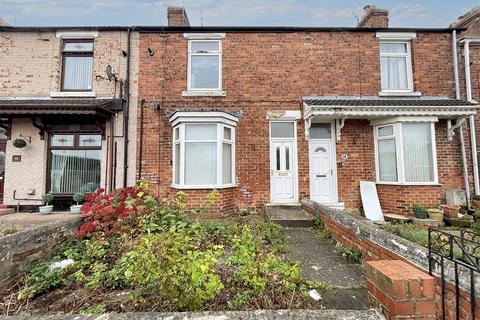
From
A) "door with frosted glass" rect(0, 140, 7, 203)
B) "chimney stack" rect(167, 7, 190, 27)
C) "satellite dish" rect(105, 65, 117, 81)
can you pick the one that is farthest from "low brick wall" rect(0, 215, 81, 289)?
"chimney stack" rect(167, 7, 190, 27)

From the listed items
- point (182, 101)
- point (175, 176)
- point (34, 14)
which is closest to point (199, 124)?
point (182, 101)

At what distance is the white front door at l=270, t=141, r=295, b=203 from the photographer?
310 inches

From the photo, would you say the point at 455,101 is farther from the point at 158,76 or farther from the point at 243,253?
the point at 158,76

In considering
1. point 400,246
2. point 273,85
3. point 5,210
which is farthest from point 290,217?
point 5,210

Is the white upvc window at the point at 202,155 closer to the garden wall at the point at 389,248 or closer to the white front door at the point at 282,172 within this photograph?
the white front door at the point at 282,172

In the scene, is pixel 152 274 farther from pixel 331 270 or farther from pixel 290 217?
pixel 290 217

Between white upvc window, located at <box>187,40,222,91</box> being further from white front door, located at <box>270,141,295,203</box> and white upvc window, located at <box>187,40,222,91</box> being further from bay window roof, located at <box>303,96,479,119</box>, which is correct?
bay window roof, located at <box>303,96,479,119</box>

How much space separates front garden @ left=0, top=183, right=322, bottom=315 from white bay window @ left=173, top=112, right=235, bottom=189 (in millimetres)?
2858

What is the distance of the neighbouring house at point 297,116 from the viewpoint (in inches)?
290

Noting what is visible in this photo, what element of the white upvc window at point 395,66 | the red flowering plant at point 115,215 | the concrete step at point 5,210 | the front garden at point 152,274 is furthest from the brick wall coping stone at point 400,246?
the concrete step at point 5,210

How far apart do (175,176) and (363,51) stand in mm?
7657

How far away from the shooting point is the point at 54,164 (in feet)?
26.4

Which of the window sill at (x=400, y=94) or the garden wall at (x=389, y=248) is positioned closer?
the garden wall at (x=389, y=248)

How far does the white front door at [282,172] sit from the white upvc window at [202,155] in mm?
1532
